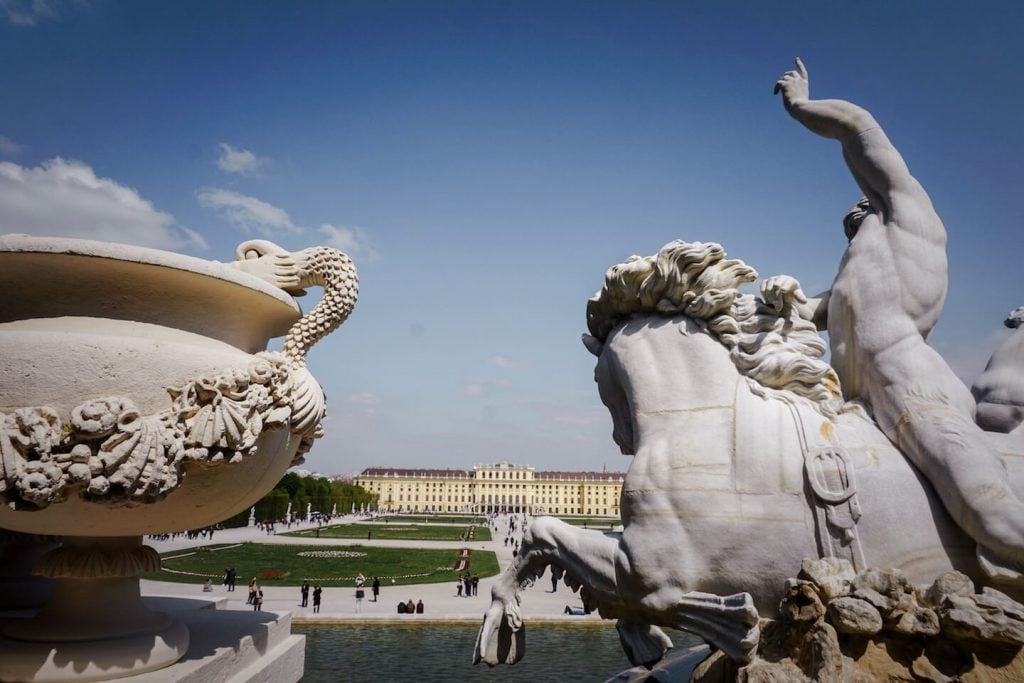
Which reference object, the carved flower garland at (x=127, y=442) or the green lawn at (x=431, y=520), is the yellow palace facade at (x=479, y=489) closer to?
the green lawn at (x=431, y=520)

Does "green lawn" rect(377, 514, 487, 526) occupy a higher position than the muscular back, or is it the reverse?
the muscular back

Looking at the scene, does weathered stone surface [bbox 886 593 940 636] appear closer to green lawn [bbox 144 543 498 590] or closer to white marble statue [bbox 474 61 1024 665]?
white marble statue [bbox 474 61 1024 665]

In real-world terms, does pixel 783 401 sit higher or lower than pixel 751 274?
lower

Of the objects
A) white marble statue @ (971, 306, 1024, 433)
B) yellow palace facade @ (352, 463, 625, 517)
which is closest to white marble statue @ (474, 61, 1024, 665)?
white marble statue @ (971, 306, 1024, 433)

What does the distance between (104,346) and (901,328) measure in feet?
14.3

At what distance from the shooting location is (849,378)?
3.64 m

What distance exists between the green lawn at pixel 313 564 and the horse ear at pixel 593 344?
17700 millimetres

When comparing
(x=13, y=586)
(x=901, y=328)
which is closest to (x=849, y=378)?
(x=901, y=328)

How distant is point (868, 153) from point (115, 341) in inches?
172

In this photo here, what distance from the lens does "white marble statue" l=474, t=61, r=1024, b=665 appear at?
305cm

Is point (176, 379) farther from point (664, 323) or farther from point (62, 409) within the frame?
point (664, 323)

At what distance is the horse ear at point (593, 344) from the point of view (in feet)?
13.1

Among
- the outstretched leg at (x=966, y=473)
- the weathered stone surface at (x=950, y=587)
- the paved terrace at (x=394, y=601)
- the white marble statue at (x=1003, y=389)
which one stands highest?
the white marble statue at (x=1003, y=389)

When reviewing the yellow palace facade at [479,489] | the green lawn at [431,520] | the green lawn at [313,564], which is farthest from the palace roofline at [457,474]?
the green lawn at [313,564]
